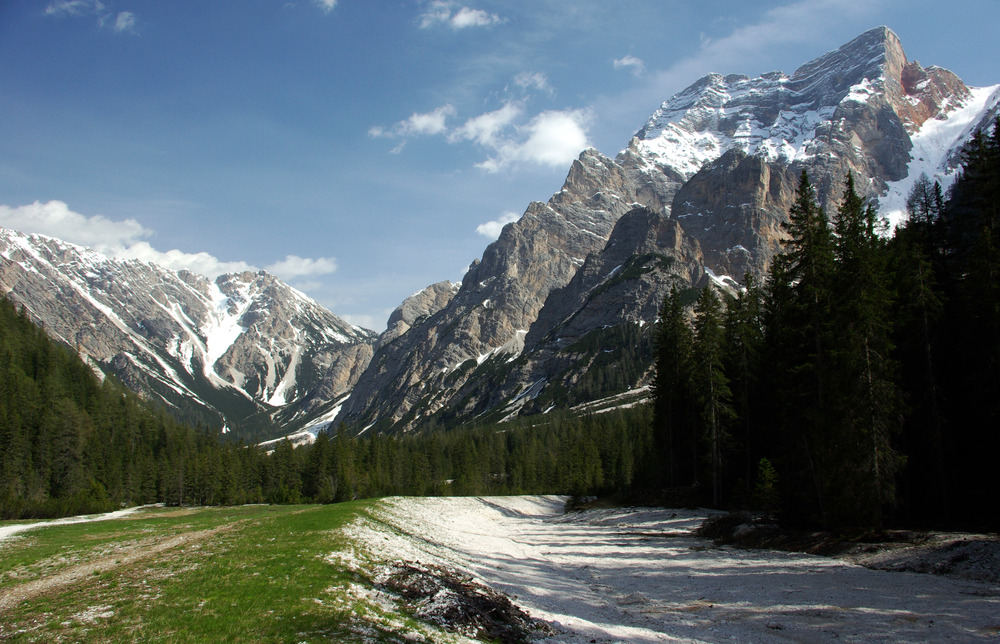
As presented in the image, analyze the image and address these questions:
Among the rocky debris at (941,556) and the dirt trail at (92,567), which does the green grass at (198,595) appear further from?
the rocky debris at (941,556)

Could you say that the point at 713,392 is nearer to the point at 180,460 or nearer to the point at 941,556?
the point at 941,556

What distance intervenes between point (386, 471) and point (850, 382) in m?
94.6

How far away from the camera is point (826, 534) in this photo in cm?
2734

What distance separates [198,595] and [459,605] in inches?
271

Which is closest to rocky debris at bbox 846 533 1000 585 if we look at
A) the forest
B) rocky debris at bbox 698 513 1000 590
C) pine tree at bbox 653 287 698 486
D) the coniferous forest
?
rocky debris at bbox 698 513 1000 590

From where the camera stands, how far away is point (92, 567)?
19.5m

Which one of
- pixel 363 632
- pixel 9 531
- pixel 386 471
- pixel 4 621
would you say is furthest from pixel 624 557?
pixel 386 471

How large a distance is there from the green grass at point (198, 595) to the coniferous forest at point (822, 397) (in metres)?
24.1

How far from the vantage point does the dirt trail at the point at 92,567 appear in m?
15.2

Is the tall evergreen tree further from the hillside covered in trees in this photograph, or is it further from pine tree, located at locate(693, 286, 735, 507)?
pine tree, located at locate(693, 286, 735, 507)

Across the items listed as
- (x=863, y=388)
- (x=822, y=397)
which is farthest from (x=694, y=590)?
(x=822, y=397)

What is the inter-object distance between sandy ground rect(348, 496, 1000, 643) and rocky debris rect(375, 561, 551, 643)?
1.02m

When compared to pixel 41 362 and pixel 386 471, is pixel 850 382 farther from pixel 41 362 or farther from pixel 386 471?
pixel 41 362

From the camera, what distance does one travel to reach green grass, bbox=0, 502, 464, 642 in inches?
452
